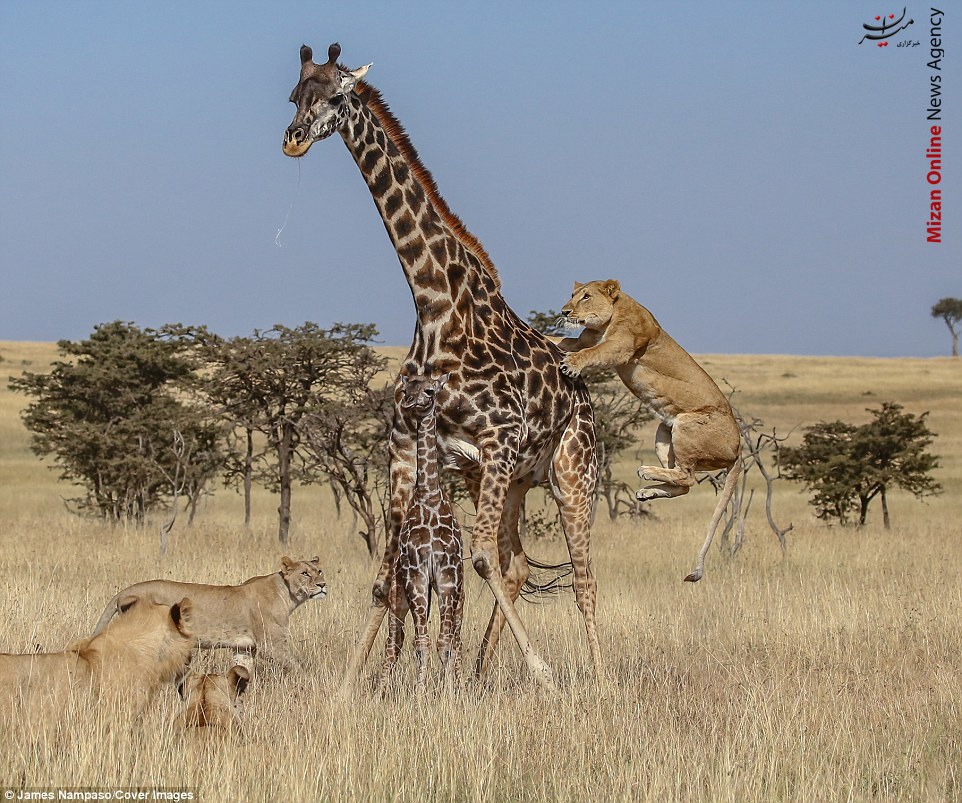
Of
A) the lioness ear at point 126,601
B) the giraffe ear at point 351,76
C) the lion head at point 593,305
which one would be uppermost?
the giraffe ear at point 351,76

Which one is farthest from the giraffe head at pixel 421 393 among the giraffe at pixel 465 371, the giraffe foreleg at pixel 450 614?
the giraffe foreleg at pixel 450 614

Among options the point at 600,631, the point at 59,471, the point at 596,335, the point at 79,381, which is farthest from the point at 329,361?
the point at 59,471

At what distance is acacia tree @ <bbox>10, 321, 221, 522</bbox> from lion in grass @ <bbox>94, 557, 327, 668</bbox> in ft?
34.6

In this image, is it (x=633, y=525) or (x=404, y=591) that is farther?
(x=633, y=525)

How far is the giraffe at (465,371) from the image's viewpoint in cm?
618

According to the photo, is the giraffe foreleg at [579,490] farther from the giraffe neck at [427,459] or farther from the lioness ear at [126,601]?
the lioness ear at [126,601]

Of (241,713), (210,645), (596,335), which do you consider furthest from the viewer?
(210,645)

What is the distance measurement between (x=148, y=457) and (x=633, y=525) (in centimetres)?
835

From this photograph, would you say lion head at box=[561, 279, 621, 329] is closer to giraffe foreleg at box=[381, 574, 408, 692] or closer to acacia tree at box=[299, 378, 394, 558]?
giraffe foreleg at box=[381, 574, 408, 692]

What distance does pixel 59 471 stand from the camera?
36188 mm

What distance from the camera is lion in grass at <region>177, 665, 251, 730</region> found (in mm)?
5137

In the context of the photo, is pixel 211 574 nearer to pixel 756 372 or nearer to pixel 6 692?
pixel 6 692

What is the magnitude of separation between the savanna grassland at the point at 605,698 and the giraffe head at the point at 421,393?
1.47 metres

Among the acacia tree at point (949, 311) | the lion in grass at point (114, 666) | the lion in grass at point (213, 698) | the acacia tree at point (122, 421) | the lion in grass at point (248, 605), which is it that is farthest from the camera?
the acacia tree at point (949, 311)
